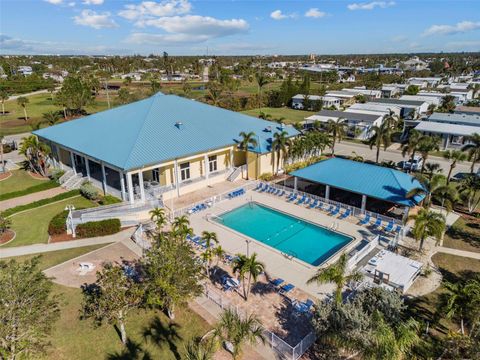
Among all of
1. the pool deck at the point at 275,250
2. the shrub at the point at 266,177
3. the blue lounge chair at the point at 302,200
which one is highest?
the shrub at the point at 266,177

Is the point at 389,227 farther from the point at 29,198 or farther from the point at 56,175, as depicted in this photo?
the point at 56,175

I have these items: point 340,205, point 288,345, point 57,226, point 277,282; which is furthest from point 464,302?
point 57,226

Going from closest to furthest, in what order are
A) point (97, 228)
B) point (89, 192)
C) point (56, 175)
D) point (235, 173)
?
point (97, 228), point (89, 192), point (56, 175), point (235, 173)

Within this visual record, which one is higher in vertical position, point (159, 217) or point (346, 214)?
point (159, 217)

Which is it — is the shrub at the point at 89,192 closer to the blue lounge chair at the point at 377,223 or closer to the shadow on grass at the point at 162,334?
the shadow on grass at the point at 162,334

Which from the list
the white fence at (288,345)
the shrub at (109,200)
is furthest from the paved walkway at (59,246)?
the white fence at (288,345)

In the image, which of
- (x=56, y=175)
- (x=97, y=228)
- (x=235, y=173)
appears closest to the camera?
(x=97, y=228)

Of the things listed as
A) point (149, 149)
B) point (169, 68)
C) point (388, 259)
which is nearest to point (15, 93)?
point (169, 68)
